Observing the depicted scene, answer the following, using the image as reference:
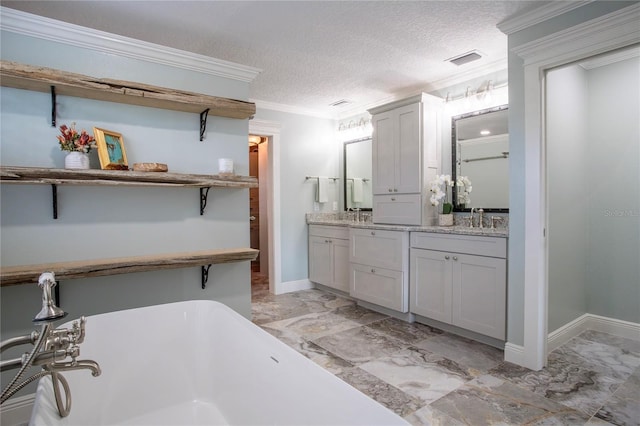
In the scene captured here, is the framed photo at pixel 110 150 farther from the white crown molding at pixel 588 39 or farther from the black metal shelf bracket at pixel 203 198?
the white crown molding at pixel 588 39

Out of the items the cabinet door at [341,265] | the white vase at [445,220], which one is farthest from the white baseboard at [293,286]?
the white vase at [445,220]

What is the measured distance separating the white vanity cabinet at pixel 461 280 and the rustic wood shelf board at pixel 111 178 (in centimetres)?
166

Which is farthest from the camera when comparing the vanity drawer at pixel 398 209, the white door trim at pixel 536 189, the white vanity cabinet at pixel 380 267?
the vanity drawer at pixel 398 209

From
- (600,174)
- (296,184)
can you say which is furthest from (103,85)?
(600,174)

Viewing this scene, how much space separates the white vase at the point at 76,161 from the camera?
2012 millimetres

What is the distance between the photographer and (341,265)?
13.6 feet

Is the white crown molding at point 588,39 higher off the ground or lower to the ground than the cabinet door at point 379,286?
higher

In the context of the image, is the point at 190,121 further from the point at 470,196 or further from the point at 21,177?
the point at 470,196

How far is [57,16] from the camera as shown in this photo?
236 cm

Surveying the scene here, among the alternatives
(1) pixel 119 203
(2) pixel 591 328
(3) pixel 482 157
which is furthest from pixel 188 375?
(2) pixel 591 328

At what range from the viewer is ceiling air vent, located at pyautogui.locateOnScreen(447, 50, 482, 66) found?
2.94 m

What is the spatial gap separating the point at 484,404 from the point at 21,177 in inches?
111

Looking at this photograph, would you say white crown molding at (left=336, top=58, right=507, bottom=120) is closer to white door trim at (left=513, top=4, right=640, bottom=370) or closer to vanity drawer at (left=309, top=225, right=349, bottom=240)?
white door trim at (left=513, top=4, right=640, bottom=370)

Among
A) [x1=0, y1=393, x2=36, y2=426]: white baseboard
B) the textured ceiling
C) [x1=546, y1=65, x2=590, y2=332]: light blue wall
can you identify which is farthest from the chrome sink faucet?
[x1=546, y1=65, x2=590, y2=332]: light blue wall
